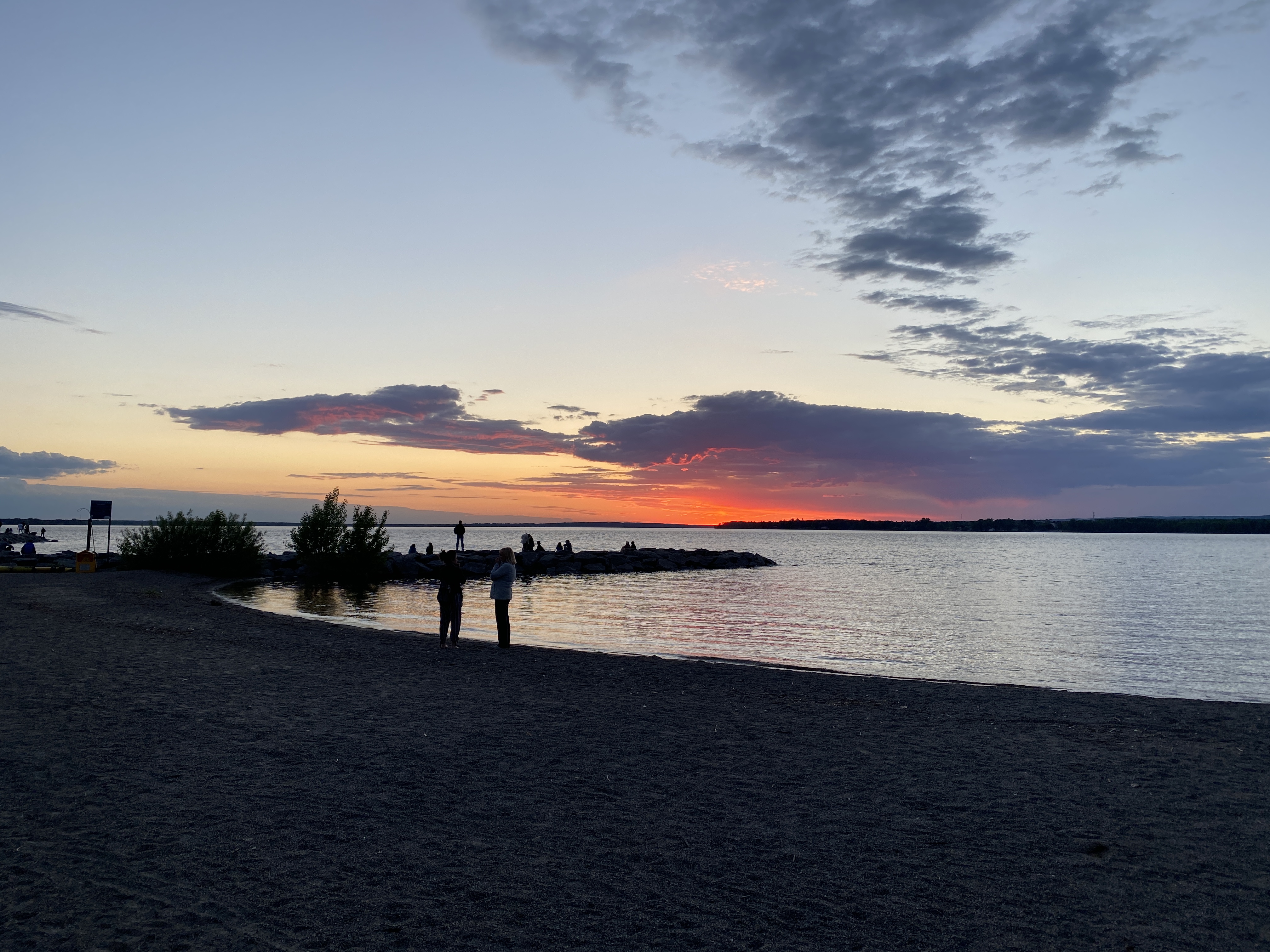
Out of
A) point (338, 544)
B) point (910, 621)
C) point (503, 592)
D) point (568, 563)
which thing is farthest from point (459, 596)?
point (568, 563)

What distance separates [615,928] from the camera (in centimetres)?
522

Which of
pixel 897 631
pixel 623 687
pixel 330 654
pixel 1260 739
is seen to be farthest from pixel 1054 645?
pixel 330 654

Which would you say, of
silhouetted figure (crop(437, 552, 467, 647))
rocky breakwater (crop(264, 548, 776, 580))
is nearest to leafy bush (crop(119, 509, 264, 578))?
rocky breakwater (crop(264, 548, 776, 580))

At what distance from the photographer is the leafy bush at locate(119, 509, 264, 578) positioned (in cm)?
4650

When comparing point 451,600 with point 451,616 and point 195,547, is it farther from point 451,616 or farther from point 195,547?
point 195,547

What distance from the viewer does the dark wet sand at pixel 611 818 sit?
5.30 meters

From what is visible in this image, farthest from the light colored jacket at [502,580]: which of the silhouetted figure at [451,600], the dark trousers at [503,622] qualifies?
the silhouetted figure at [451,600]

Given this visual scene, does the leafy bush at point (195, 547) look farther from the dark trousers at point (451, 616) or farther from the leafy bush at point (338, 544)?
the dark trousers at point (451, 616)

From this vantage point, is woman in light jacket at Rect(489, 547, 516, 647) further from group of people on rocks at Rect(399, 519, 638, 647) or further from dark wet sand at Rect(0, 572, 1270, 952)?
dark wet sand at Rect(0, 572, 1270, 952)

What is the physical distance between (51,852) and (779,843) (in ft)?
18.6

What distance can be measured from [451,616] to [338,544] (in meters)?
31.5

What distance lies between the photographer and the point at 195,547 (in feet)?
155

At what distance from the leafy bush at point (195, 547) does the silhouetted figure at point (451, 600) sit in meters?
33.3

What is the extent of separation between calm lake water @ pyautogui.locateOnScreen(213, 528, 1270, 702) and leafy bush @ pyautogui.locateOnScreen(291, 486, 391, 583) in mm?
2733
